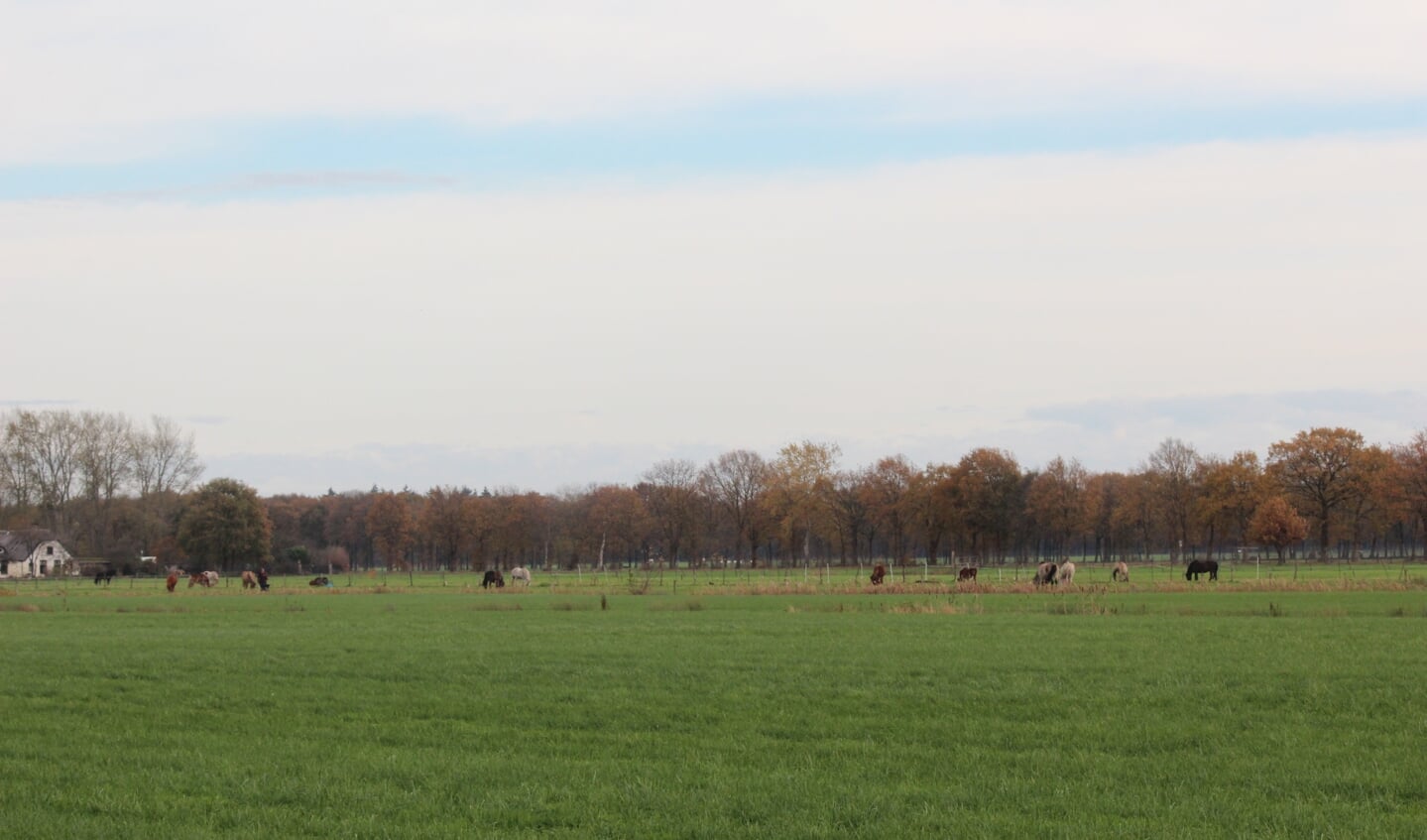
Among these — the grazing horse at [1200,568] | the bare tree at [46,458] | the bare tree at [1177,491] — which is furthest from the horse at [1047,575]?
the bare tree at [46,458]

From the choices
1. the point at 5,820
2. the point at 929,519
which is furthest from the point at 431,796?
the point at 929,519

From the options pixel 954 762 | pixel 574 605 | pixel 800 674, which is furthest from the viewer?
pixel 574 605

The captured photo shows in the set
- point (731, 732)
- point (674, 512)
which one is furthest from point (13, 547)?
point (731, 732)

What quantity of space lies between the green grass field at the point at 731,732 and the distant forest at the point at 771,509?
78.4 m

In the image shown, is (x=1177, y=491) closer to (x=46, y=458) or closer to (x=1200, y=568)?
(x=1200, y=568)

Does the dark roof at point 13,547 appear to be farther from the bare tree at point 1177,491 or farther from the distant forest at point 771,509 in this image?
the bare tree at point 1177,491

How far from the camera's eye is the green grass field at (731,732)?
1177cm

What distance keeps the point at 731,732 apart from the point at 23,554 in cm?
14063

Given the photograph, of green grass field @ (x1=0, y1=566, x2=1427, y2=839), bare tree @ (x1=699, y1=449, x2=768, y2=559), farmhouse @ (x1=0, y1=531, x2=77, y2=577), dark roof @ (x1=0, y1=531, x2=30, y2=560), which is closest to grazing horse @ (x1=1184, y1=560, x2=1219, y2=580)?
green grass field @ (x1=0, y1=566, x2=1427, y2=839)

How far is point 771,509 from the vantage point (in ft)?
401

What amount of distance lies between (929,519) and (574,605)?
74428 mm

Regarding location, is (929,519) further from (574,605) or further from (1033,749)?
(1033,749)

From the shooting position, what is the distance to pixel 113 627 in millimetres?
37500

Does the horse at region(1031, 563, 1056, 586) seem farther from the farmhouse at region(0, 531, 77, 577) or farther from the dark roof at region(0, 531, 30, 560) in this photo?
the dark roof at region(0, 531, 30, 560)
